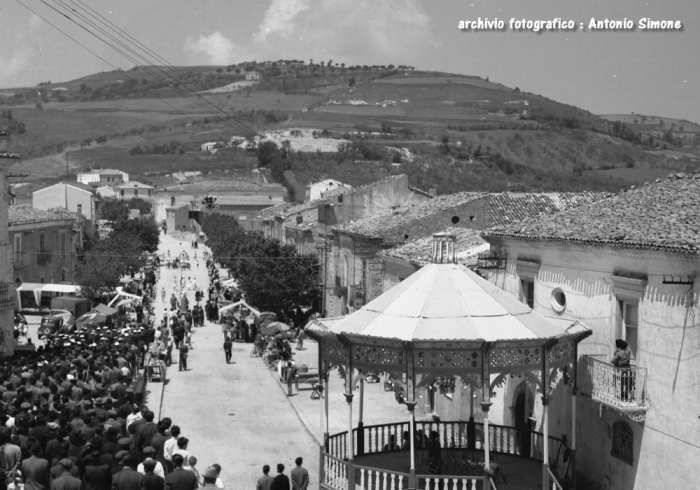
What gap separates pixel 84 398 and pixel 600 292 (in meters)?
9.65

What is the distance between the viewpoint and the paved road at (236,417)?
20.6 metres

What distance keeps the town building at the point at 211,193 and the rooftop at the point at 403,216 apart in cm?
6251

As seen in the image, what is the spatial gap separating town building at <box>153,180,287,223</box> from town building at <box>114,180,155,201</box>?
1069 inches

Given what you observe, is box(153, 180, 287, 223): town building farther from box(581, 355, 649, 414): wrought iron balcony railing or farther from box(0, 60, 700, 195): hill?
box(581, 355, 649, 414): wrought iron balcony railing

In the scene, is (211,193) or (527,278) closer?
(527,278)

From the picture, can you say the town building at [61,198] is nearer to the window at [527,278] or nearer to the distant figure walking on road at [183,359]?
the distant figure walking on road at [183,359]

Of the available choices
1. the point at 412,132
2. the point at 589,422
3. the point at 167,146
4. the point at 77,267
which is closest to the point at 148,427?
the point at 589,422

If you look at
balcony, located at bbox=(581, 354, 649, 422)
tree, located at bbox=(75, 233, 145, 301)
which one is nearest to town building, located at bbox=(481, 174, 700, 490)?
balcony, located at bbox=(581, 354, 649, 422)

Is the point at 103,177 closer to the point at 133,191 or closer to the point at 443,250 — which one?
the point at 133,191

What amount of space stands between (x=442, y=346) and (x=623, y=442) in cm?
450

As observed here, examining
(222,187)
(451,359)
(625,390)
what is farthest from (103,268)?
(222,187)

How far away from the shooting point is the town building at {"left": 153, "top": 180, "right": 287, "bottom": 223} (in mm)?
108744

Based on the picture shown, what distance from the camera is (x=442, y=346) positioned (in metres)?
13.9

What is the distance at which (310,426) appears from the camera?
2420cm
